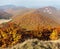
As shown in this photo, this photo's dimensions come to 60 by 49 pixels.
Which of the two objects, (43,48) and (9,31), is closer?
(43,48)

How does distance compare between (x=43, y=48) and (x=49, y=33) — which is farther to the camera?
(x=49, y=33)

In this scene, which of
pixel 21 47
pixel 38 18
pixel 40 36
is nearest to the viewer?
→ pixel 21 47

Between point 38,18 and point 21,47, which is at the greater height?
point 21,47

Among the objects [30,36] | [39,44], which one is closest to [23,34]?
[30,36]

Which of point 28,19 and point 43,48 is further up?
point 43,48

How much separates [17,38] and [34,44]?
121 inches

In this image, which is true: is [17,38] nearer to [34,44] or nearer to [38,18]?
[34,44]

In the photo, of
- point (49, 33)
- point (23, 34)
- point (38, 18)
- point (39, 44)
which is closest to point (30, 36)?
point (23, 34)

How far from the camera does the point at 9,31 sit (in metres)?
15.3

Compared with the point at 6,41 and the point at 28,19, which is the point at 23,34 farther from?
the point at 28,19

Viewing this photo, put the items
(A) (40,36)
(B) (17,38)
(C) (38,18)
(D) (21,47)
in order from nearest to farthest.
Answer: (D) (21,47) → (B) (17,38) → (A) (40,36) → (C) (38,18)

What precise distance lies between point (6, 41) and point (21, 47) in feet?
11.4

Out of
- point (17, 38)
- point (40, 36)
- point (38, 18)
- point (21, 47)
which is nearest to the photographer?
point (21, 47)

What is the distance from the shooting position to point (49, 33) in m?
16.3
